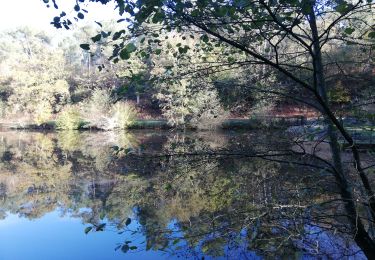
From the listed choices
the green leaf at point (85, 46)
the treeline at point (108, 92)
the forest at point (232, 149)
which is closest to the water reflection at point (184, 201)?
the forest at point (232, 149)

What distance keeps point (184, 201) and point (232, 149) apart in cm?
530

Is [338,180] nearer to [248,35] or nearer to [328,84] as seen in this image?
[328,84]

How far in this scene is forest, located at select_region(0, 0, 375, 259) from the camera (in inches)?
74.9

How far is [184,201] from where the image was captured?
7781 mm

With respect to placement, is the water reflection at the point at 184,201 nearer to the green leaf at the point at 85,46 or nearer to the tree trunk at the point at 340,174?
the tree trunk at the point at 340,174

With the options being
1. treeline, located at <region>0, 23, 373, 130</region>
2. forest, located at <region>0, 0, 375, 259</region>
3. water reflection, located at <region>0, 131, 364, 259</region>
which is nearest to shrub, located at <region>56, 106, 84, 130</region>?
treeline, located at <region>0, 23, 373, 130</region>

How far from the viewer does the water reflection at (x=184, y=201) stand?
2.46 metres

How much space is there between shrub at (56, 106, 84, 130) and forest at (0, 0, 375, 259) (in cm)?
888

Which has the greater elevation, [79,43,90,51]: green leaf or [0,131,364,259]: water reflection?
[79,43,90,51]: green leaf

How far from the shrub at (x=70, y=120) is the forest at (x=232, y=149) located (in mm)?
8882

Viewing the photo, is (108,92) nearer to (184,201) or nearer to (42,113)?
(42,113)

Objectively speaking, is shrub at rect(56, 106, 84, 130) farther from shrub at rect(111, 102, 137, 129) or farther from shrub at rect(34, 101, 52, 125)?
shrub at rect(111, 102, 137, 129)

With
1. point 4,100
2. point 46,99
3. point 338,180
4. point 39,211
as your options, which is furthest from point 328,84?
point 4,100

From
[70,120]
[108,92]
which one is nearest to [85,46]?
[108,92]
